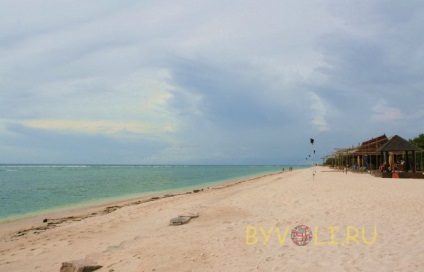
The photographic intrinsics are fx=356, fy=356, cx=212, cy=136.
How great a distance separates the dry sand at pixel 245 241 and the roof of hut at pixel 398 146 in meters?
13.6

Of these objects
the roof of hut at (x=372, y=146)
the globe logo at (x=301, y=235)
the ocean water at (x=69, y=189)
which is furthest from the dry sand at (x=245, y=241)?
the roof of hut at (x=372, y=146)

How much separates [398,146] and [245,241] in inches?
819

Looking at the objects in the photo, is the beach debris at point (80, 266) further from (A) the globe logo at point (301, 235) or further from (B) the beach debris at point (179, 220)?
(A) the globe logo at point (301, 235)

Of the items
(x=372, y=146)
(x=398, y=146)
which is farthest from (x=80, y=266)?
(x=372, y=146)

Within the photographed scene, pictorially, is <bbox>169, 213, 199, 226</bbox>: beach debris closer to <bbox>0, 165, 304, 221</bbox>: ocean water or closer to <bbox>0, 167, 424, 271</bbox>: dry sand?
<bbox>0, 167, 424, 271</bbox>: dry sand

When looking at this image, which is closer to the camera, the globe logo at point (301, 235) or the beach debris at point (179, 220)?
the globe logo at point (301, 235)

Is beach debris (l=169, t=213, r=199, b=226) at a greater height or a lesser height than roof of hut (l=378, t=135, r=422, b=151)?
lesser

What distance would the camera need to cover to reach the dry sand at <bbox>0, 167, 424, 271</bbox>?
5754 mm

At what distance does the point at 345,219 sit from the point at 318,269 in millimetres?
3491

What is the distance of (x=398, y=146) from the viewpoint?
24062 millimetres

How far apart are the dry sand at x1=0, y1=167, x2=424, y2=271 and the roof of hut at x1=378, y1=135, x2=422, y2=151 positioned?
13.6 metres

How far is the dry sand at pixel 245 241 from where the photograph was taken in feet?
18.9

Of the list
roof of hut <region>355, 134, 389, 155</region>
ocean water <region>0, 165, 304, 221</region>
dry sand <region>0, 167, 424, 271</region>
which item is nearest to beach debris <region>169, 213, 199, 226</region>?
dry sand <region>0, 167, 424, 271</region>

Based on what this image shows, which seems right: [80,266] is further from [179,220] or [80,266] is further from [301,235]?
[301,235]
